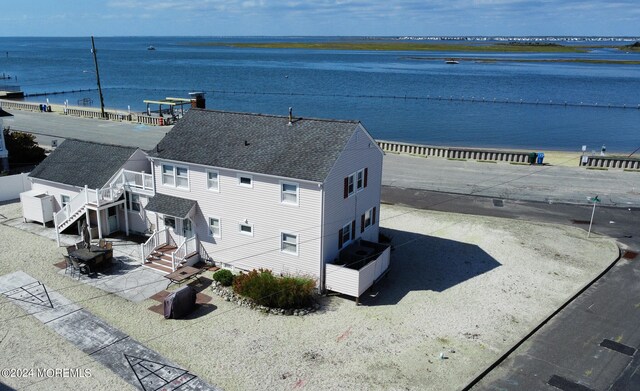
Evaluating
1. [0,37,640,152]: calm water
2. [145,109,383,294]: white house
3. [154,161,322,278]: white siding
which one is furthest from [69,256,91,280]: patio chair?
[0,37,640,152]: calm water

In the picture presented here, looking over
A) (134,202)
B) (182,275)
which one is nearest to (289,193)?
(182,275)

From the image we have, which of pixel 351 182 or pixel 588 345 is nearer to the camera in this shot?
pixel 588 345

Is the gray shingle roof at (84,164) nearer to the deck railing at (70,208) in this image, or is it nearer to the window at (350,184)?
the deck railing at (70,208)


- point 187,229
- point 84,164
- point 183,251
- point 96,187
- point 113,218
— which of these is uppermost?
point 84,164

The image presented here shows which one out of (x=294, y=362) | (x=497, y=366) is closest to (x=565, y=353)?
(x=497, y=366)

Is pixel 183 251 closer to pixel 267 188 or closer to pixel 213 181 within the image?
pixel 213 181

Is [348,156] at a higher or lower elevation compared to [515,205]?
higher

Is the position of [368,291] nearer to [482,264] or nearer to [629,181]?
[482,264]
